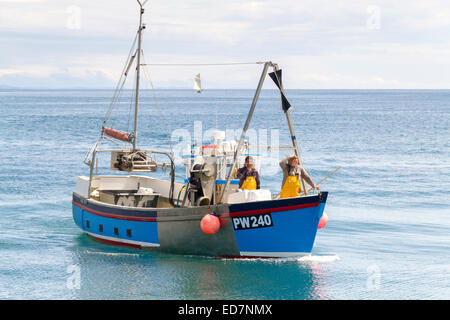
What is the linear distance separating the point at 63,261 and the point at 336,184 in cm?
1663

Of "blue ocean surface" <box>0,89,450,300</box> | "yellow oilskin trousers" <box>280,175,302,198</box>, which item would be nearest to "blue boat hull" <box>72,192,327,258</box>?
"blue ocean surface" <box>0,89,450,300</box>

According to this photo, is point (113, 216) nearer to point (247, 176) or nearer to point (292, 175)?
point (247, 176)

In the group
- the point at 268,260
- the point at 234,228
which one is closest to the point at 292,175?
the point at 234,228

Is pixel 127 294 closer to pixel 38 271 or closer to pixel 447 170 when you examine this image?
pixel 38 271

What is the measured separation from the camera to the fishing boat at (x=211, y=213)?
1541 centimetres

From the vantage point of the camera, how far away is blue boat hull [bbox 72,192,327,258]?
1527 centimetres

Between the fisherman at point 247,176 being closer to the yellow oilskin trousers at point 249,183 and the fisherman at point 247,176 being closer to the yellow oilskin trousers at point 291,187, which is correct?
the yellow oilskin trousers at point 249,183

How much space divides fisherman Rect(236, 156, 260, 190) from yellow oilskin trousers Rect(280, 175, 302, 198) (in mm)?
857

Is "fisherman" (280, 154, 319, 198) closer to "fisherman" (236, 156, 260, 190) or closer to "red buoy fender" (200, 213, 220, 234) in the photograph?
"fisherman" (236, 156, 260, 190)

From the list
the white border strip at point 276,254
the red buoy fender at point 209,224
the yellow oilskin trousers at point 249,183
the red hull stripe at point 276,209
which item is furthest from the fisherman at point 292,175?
the red buoy fender at point 209,224

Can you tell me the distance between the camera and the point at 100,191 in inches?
800

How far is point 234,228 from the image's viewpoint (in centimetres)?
1584

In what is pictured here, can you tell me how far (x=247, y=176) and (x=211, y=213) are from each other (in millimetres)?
1305
